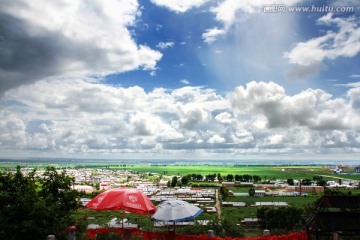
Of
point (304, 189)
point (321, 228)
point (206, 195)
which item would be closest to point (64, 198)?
point (321, 228)

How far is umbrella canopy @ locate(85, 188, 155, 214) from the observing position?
7641 mm

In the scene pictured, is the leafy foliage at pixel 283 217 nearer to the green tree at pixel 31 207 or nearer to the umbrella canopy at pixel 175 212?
the green tree at pixel 31 207

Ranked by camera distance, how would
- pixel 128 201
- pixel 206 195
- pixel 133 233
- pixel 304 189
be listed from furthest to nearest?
pixel 304 189 → pixel 206 195 → pixel 133 233 → pixel 128 201

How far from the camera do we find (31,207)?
9.70 m

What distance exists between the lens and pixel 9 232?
901cm

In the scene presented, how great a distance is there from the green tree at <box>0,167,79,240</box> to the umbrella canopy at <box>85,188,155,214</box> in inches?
106

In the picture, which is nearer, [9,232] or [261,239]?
[261,239]

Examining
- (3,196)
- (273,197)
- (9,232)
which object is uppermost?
(3,196)

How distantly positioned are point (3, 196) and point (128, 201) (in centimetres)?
463

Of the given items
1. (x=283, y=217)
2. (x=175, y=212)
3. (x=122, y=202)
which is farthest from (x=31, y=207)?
(x=283, y=217)

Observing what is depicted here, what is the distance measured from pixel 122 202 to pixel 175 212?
4.30 feet

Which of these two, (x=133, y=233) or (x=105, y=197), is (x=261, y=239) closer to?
(x=133, y=233)

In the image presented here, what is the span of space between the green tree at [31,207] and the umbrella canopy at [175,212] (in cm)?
399

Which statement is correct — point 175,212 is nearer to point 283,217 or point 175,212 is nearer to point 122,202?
point 122,202
